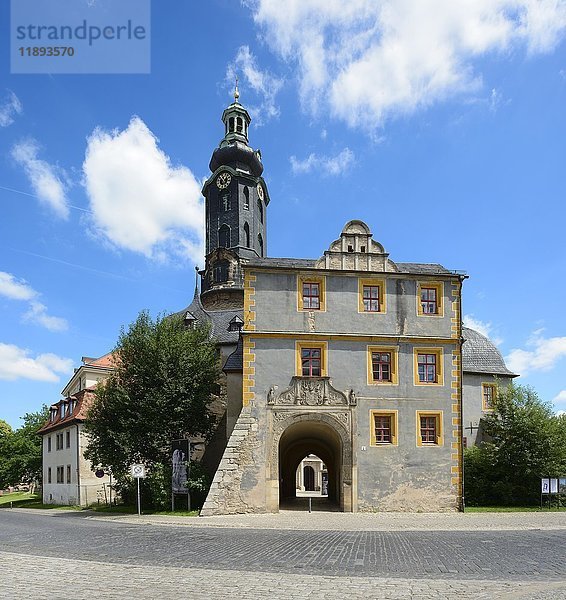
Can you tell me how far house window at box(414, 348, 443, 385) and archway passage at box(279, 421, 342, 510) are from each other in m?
5.01

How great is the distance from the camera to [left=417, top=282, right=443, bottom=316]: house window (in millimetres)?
32156

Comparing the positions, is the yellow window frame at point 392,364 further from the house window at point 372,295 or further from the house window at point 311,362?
the house window at point 311,362

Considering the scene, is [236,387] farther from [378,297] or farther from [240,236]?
[240,236]

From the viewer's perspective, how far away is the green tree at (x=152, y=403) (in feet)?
107

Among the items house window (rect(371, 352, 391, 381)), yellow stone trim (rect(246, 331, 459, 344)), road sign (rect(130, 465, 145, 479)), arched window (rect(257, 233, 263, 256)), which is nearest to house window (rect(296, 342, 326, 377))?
yellow stone trim (rect(246, 331, 459, 344))

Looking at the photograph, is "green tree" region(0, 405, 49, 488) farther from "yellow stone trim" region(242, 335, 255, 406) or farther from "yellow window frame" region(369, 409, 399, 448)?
"yellow window frame" region(369, 409, 399, 448)

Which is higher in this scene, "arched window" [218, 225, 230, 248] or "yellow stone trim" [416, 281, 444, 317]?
"arched window" [218, 225, 230, 248]

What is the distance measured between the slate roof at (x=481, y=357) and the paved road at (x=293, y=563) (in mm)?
23040

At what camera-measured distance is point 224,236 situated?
63281mm

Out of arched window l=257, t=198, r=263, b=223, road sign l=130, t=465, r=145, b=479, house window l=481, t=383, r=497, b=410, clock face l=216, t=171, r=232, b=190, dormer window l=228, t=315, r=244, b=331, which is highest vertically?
clock face l=216, t=171, r=232, b=190

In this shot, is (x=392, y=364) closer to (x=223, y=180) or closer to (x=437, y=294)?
(x=437, y=294)

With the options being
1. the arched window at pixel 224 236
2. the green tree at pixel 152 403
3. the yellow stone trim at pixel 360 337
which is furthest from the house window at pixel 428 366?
the arched window at pixel 224 236

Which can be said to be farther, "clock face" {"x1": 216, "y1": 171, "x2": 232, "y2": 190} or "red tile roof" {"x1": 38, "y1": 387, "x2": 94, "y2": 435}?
"clock face" {"x1": 216, "y1": 171, "x2": 232, "y2": 190}

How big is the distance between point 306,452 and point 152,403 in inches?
662
